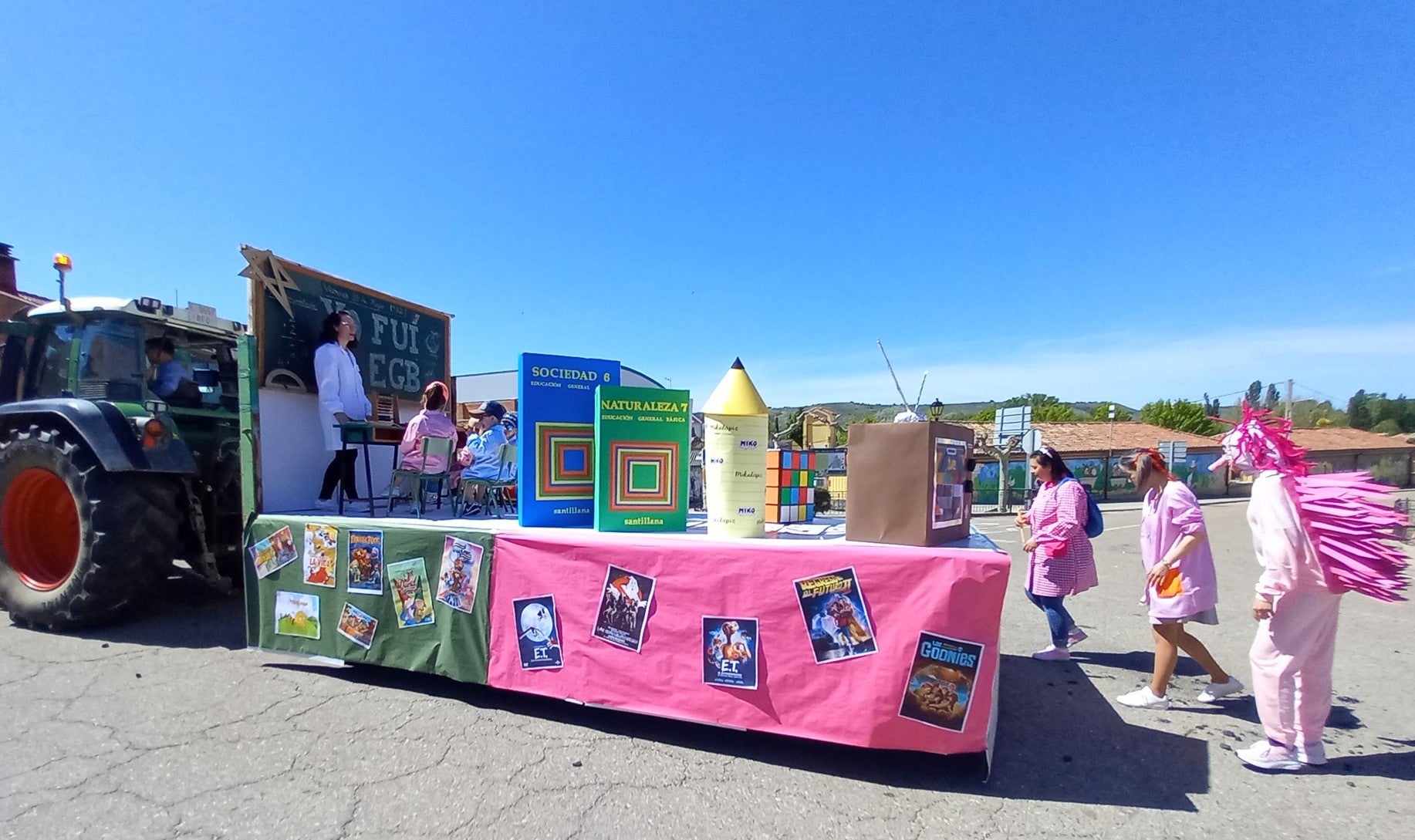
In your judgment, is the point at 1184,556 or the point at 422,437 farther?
the point at 422,437

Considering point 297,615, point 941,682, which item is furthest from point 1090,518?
point 297,615

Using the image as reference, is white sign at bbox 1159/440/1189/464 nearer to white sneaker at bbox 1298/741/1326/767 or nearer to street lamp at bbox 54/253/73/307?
white sneaker at bbox 1298/741/1326/767

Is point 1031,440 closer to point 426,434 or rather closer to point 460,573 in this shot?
point 426,434

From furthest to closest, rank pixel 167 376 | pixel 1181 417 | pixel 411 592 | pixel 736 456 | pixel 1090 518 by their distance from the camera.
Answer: pixel 1181 417
pixel 167 376
pixel 1090 518
pixel 411 592
pixel 736 456

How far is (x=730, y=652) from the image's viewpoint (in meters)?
3.09

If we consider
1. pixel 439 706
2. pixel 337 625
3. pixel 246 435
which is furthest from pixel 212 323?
pixel 439 706

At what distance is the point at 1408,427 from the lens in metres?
72.9

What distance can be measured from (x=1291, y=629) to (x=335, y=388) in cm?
606


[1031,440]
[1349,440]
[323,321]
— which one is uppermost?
[323,321]

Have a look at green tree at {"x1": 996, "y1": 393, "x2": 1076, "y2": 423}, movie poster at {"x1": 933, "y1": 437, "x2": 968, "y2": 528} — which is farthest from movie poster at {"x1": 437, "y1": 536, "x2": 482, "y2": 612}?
green tree at {"x1": 996, "y1": 393, "x2": 1076, "y2": 423}

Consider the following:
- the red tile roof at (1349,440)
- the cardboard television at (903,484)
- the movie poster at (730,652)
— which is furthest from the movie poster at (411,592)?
the red tile roof at (1349,440)

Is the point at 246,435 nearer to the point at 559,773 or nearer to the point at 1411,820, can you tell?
the point at 559,773

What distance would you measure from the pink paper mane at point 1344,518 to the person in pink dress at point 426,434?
4792mm

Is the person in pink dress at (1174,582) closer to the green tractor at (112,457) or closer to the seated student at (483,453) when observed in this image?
the seated student at (483,453)
